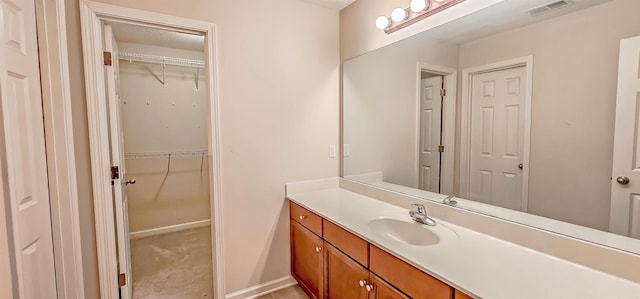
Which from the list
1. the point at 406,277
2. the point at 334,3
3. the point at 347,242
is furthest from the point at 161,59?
the point at 406,277

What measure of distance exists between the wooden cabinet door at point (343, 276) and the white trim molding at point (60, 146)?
56.9 inches

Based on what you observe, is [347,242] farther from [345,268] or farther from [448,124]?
[448,124]

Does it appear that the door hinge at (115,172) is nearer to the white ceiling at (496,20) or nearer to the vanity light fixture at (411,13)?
the vanity light fixture at (411,13)

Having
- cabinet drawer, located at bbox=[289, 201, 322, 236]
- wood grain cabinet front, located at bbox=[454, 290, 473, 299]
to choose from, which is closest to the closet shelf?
cabinet drawer, located at bbox=[289, 201, 322, 236]

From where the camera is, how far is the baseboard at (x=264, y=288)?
2.07 m

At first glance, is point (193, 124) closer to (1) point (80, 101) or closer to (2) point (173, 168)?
(2) point (173, 168)

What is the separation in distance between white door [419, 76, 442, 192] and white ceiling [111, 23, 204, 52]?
2228 mm

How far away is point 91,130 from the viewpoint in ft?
5.13

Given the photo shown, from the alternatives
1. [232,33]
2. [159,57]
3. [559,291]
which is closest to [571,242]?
[559,291]

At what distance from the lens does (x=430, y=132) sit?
177cm

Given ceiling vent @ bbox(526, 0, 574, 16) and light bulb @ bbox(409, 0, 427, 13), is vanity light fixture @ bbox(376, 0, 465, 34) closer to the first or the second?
light bulb @ bbox(409, 0, 427, 13)

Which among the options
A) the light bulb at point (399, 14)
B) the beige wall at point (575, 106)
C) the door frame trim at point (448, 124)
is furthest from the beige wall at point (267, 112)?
the beige wall at point (575, 106)

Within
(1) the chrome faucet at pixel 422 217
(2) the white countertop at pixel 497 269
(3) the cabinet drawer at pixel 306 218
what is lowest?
(3) the cabinet drawer at pixel 306 218

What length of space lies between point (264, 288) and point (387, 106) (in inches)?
68.5
